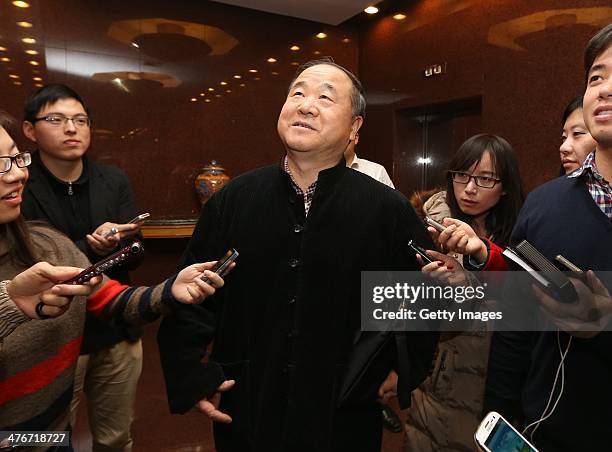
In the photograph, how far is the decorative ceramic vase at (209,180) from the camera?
492 cm

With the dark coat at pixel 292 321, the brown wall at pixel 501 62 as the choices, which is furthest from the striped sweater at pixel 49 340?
the brown wall at pixel 501 62

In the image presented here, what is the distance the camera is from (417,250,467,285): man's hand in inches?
47.4

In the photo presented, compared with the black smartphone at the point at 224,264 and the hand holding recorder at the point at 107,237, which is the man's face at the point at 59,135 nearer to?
the hand holding recorder at the point at 107,237

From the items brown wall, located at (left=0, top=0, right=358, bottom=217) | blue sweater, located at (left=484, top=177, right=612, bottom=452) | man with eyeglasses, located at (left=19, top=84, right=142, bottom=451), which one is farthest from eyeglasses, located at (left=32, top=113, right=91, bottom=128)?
brown wall, located at (left=0, top=0, right=358, bottom=217)

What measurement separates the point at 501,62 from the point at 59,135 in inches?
143

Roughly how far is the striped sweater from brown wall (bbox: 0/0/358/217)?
149 inches

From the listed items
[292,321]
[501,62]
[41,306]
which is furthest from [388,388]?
[501,62]

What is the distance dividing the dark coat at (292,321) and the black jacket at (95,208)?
2.66ft

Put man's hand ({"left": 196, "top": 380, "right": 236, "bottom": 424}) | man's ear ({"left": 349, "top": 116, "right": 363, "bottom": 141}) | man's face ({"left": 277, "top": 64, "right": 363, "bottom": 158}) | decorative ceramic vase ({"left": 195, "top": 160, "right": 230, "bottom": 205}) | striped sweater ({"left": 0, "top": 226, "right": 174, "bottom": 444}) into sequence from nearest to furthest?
striped sweater ({"left": 0, "top": 226, "right": 174, "bottom": 444}) → man's hand ({"left": 196, "top": 380, "right": 236, "bottom": 424}) → man's face ({"left": 277, "top": 64, "right": 363, "bottom": 158}) → man's ear ({"left": 349, "top": 116, "right": 363, "bottom": 141}) → decorative ceramic vase ({"left": 195, "top": 160, "right": 230, "bottom": 205})

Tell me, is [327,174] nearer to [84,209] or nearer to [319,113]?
[319,113]

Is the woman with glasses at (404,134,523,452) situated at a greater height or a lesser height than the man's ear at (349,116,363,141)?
lesser

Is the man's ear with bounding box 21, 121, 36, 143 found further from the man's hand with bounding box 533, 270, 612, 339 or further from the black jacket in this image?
the man's hand with bounding box 533, 270, 612, 339

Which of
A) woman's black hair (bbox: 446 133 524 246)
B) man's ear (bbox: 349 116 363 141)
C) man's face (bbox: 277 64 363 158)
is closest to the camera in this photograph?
man's face (bbox: 277 64 363 158)

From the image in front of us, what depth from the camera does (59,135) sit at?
2.12 meters
